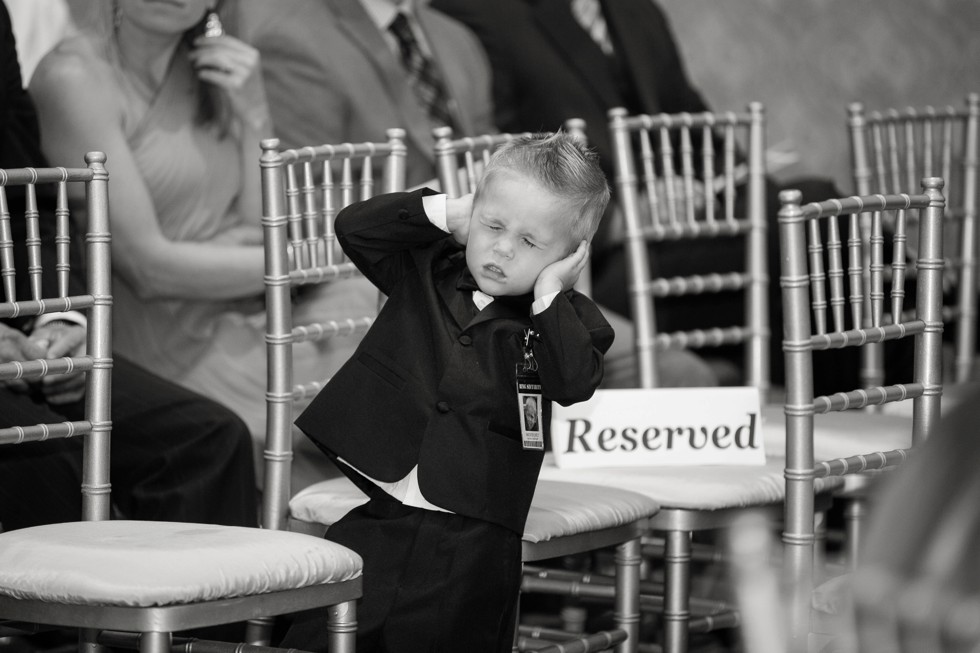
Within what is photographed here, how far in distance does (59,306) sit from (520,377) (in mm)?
618

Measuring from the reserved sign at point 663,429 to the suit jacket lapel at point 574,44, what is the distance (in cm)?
123

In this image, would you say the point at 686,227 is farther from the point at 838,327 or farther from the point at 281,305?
the point at 281,305

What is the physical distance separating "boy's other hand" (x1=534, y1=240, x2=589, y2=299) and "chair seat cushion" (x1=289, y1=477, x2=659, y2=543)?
1.27ft

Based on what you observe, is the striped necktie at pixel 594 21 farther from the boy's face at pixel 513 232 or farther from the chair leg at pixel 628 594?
the boy's face at pixel 513 232

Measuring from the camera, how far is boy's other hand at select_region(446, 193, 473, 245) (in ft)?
5.98

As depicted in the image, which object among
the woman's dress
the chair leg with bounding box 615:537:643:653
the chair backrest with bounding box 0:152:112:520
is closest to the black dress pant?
the woman's dress

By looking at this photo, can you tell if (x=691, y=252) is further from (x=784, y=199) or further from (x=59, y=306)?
(x=59, y=306)

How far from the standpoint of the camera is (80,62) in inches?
97.4

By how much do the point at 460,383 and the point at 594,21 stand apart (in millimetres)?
1887

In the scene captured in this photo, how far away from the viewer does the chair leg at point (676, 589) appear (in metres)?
2.27

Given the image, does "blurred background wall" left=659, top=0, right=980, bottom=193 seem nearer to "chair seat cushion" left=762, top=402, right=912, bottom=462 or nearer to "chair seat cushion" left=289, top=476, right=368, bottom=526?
"chair seat cushion" left=762, top=402, right=912, bottom=462

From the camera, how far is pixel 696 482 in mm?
2285

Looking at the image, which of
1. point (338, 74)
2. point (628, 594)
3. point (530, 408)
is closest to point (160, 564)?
point (530, 408)

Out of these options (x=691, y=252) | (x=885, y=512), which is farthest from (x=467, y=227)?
(x=691, y=252)
